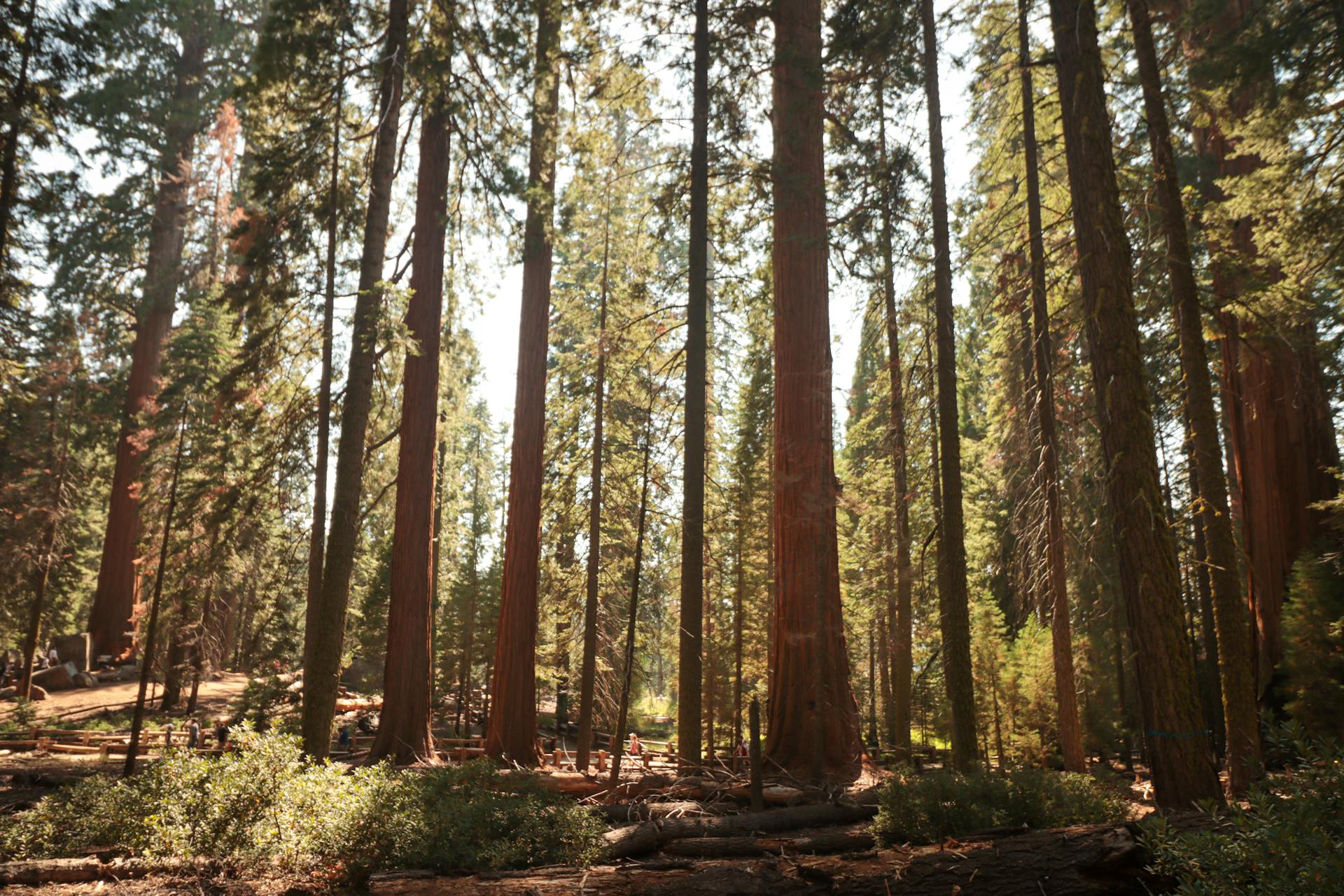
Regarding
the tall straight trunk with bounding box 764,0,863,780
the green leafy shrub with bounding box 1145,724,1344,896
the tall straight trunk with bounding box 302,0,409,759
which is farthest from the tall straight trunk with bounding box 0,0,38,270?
the green leafy shrub with bounding box 1145,724,1344,896

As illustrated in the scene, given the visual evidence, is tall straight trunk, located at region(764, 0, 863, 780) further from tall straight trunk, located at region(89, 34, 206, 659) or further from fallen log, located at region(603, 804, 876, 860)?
tall straight trunk, located at region(89, 34, 206, 659)

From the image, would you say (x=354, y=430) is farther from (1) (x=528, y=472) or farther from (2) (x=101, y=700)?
(2) (x=101, y=700)

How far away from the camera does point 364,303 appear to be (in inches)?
406

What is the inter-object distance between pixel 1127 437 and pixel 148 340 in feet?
116

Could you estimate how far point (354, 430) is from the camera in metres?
10.4

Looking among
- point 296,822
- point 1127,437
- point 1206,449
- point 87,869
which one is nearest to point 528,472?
point 296,822

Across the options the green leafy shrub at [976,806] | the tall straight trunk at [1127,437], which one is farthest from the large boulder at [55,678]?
the tall straight trunk at [1127,437]

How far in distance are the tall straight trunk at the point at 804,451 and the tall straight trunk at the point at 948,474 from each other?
62.8 inches

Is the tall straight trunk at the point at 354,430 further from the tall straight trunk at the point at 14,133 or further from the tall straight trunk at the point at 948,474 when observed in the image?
the tall straight trunk at the point at 14,133

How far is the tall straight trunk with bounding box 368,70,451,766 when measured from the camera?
47.0 ft

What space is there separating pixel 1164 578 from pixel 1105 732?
1773cm

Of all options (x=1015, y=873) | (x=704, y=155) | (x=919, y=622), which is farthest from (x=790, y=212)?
(x=919, y=622)

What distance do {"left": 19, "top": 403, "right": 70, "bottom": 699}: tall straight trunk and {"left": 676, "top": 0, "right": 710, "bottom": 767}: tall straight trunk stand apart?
2661cm

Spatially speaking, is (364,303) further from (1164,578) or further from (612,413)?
(1164,578)
